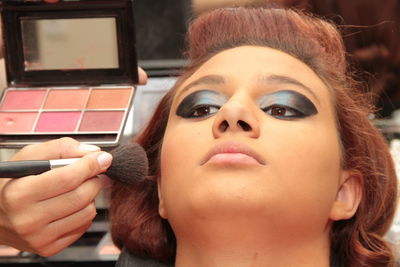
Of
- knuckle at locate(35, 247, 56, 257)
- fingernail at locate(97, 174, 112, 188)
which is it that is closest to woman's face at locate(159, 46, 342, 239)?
fingernail at locate(97, 174, 112, 188)

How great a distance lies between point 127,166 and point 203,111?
0.22 meters

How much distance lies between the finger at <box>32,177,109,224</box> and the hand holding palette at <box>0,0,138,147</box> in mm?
324

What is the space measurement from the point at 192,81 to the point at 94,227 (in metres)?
0.70

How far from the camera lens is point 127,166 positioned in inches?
43.2

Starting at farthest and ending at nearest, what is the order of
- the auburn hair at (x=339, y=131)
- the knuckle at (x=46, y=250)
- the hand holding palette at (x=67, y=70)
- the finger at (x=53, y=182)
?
1. the hand holding palette at (x=67, y=70)
2. the auburn hair at (x=339, y=131)
3. the knuckle at (x=46, y=250)
4. the finger at (x=53, y=182)

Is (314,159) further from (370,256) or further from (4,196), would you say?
(4,196)

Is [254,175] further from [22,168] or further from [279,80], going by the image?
[22,168]

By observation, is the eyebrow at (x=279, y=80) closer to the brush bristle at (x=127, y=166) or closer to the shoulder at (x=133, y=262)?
the brush bristle at (x=127, y=166)

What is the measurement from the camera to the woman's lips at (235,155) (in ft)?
3.48

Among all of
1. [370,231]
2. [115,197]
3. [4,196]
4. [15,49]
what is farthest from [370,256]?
[15,49]

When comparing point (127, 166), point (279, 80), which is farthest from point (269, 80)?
point (127, 166)

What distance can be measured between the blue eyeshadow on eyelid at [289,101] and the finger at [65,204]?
14.6 inches

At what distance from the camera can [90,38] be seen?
149 centimetres

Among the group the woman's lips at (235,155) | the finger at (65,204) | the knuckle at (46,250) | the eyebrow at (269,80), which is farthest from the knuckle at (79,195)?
the eyebrow at (269,80)
